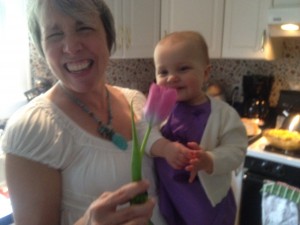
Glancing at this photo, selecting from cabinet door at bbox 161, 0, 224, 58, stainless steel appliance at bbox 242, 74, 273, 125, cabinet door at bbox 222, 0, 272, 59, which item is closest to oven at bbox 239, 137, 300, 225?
stainless steel appliance at bbox 242, 74, 273, 125

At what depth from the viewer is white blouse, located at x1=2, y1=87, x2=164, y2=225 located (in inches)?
26.1

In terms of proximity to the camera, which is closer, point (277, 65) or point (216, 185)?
point (216, 185)

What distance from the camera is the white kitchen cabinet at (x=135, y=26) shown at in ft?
6.83

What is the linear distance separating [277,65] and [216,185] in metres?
1.74

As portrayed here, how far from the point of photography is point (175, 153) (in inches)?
26.9

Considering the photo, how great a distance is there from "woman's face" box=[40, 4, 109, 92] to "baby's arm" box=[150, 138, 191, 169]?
224 mm

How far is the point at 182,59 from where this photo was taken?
875 mm

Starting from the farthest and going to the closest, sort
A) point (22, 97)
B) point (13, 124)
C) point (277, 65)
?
point (277, 65)
point (22, 97)
point (13, 124)

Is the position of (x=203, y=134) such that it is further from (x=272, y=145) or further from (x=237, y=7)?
(x=237, y=7)

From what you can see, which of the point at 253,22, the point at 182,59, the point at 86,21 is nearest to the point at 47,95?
the point at 86,21

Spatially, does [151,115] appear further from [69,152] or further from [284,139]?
[284,139]

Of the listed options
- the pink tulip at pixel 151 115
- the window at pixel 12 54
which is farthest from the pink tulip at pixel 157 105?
the window at pixel 12 54

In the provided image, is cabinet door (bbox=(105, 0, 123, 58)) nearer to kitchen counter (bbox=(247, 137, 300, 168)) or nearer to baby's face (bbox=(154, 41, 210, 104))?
kitchen counter (bbox=(247, 137, 300, 168))

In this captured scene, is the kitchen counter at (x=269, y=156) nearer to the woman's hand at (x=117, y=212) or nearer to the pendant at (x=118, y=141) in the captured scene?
the pendant at (x=118, y=141)
